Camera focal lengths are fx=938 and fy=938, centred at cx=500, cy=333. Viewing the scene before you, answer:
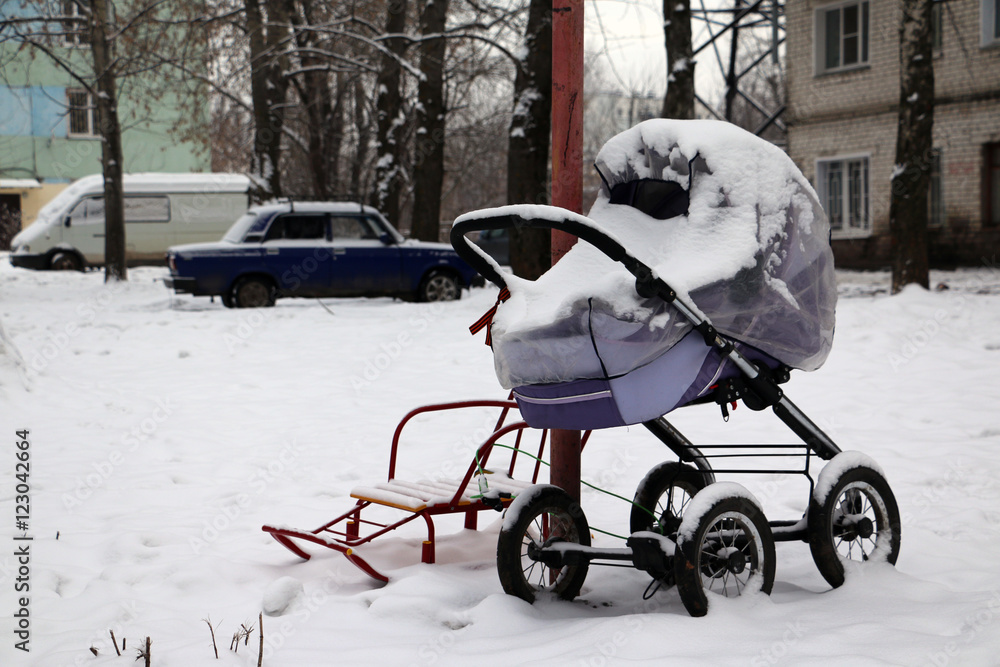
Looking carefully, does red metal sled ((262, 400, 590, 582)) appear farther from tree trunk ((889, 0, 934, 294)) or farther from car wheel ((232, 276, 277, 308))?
car wheel ((232, 276, 277, 308))

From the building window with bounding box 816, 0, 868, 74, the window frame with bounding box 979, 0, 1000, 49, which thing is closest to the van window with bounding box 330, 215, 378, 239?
the building window with bounding box 816, 0, 868, 74

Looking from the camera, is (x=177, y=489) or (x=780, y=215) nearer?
(x=780, y=215)

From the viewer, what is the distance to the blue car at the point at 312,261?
15242mm

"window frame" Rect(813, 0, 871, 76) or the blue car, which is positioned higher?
"window frame" Rect(813, 0, 871, 76)

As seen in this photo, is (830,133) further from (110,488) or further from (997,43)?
(110,488)

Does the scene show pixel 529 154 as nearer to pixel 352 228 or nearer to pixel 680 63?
pixel 680 63

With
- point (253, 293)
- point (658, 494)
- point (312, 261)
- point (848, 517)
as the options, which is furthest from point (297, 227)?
point (848, 517)

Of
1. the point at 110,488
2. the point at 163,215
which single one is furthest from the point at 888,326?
the point at 163,215

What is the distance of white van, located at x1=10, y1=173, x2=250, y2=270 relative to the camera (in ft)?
79.0

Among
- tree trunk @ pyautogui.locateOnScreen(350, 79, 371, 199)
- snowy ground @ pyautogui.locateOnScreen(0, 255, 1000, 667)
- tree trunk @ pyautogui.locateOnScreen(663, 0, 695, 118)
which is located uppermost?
tree trunk @ pyautogui.locateOnScreen(350, 79, 371, 199)

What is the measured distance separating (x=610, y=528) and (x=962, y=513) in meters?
1.83

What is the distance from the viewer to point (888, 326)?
10.8 m

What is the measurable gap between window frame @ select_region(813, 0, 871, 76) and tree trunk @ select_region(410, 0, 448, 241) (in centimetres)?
998

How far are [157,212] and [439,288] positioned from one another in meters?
12.2
